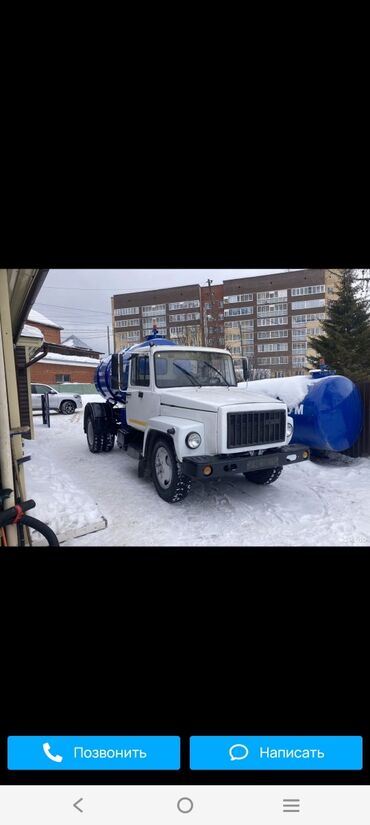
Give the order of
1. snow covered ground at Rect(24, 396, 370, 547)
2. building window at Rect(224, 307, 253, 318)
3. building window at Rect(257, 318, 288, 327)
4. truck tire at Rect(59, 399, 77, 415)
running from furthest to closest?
building window at Rect(224, 307, 253, 318), building window at Rect(257, 318, 288, 327), truck tire at Rect(59, 399, 77, 415), snow covered ground at Rect(24, 396, 370, 547)

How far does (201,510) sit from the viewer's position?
14.7ft

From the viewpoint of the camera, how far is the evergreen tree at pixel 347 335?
38.7ft

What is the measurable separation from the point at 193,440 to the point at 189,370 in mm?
1519

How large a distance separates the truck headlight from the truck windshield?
125cm

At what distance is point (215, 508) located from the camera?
180 inches

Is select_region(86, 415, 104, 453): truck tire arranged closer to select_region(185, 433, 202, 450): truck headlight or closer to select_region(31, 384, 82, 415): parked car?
select_region(185, 433, 202, 450): truck headlight

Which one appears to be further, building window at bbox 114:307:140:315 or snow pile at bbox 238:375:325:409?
building window at bbox 114:307:140:315

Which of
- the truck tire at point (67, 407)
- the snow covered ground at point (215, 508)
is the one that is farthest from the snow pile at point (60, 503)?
the truck tire at point (67, 407)

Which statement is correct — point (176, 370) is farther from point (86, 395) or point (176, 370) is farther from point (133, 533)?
point (86, 395)

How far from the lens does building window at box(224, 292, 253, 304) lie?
1003 inches

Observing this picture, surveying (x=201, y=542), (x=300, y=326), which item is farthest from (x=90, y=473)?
(x=300, y=326)

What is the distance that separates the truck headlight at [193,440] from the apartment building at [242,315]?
12581 millimetres

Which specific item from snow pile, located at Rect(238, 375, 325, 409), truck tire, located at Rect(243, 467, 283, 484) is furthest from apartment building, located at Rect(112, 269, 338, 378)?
truck tire, located at Rect(243, 467, 283, 484)

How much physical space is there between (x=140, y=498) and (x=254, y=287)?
76.7 ft
